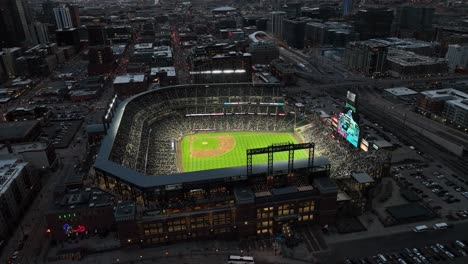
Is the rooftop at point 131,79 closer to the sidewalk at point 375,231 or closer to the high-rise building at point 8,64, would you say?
the high-rise building at point 8,64

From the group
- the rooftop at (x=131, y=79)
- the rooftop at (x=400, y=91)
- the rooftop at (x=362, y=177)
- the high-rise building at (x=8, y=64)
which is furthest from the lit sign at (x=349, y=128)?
the high-rise building at (x=8, y=64)

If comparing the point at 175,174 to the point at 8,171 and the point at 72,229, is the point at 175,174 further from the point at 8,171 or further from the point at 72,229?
the point at 8,171

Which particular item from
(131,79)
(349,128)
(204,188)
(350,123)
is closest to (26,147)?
(204,188)

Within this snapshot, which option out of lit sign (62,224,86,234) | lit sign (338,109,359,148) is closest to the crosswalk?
lit sign (338,109,359,148)

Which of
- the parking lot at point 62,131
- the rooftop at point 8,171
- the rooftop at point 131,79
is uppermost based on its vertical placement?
the rooftop at point 8,171

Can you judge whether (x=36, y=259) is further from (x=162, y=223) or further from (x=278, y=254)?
(x=278, y=254)

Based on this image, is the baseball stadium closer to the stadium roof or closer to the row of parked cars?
the stadium roof

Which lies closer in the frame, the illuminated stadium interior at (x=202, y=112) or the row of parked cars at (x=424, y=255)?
the row of parked cars at (x=424, y=255)
